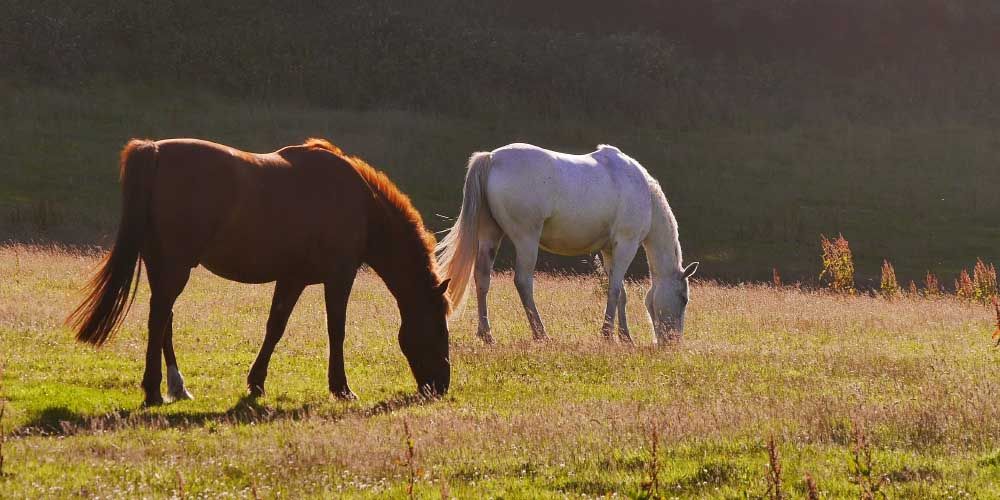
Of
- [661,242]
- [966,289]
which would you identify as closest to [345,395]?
[661,242]

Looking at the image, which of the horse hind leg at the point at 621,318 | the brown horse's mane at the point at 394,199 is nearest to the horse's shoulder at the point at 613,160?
the horse hind leg at the point at 621,318

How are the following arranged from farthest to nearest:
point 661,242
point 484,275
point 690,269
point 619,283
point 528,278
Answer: point 661,242
point 619,283
point 690,269
point 528,278
point 484,275

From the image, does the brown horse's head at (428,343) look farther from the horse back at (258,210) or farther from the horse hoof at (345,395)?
the horse back at (258,210)

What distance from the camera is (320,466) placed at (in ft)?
23.8

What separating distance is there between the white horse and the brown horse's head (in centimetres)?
231

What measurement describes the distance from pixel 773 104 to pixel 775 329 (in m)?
41.4

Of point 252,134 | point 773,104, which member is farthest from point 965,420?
point 773,104

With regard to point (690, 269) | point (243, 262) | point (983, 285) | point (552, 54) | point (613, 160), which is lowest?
point (243, 262)

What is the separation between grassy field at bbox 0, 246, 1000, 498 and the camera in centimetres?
701

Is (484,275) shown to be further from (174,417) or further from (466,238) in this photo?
(174,417)

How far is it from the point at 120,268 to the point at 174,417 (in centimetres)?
131

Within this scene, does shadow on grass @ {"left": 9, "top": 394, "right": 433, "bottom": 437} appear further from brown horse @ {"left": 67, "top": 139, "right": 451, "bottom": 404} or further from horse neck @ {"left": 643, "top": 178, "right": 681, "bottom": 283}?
horse neck @ {"left": 643, "top": 178, "right": 681, "bottom": 283}

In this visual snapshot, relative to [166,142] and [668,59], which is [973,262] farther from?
[166,142]

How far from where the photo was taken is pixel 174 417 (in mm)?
8859
